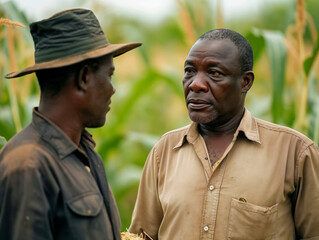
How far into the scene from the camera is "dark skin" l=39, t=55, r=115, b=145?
1956 millimetres

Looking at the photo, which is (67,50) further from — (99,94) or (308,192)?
(308,192)

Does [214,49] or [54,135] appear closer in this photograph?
[54,135]

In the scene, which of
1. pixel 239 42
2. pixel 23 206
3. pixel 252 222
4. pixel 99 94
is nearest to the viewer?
pixel 23 206

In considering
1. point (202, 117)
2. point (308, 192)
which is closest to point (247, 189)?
point (308, 192)

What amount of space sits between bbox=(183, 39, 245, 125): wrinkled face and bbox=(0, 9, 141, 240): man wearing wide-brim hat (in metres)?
0.62

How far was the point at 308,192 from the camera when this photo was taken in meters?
2.57

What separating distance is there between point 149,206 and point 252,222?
0.54 meters

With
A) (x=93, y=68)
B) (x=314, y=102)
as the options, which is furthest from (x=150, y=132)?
(x=93, y=68)

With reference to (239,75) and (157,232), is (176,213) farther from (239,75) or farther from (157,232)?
(239,75)

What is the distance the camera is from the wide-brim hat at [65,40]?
1938mm

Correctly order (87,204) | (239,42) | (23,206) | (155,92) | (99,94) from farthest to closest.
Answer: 1. (155,92)
2. (239,42)
3. (99,94)
4. (87,204)
5. (23,206)

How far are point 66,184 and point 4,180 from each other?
0.19 m

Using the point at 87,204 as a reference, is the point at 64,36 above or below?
above

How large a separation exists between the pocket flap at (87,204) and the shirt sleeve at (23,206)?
0.09 meters
